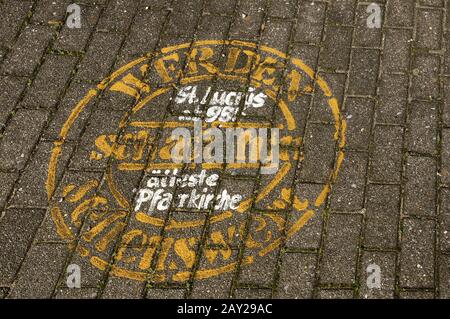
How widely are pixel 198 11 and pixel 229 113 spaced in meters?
1.38

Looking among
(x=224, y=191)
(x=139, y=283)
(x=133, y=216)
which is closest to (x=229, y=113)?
(x=224, y=191)

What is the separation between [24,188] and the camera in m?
5.54

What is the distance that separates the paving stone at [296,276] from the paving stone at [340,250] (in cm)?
9

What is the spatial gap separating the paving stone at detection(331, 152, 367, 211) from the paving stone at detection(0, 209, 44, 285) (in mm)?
2314

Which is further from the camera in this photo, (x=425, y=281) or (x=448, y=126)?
(x=448, y=126)

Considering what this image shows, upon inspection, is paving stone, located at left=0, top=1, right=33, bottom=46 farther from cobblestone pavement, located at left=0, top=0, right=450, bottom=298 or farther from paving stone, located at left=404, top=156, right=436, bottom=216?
paving stone, located at left=404, top=156, right=436, bottom=216

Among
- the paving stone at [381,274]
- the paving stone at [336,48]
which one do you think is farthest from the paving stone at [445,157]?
the paving stone at [336,48]

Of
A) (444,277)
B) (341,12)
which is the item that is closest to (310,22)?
(341,12)

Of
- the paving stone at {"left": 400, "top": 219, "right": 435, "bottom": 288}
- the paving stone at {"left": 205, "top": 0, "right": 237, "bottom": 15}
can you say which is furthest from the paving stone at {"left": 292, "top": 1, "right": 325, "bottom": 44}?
the paving stone at {"left": 400, "top": 219, "right": 435, "bottom": 288}

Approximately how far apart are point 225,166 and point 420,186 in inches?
60.9

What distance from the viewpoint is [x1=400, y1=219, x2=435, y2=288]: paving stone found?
4910mm

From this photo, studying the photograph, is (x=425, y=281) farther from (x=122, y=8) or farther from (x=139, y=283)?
(x=122, y=8)
